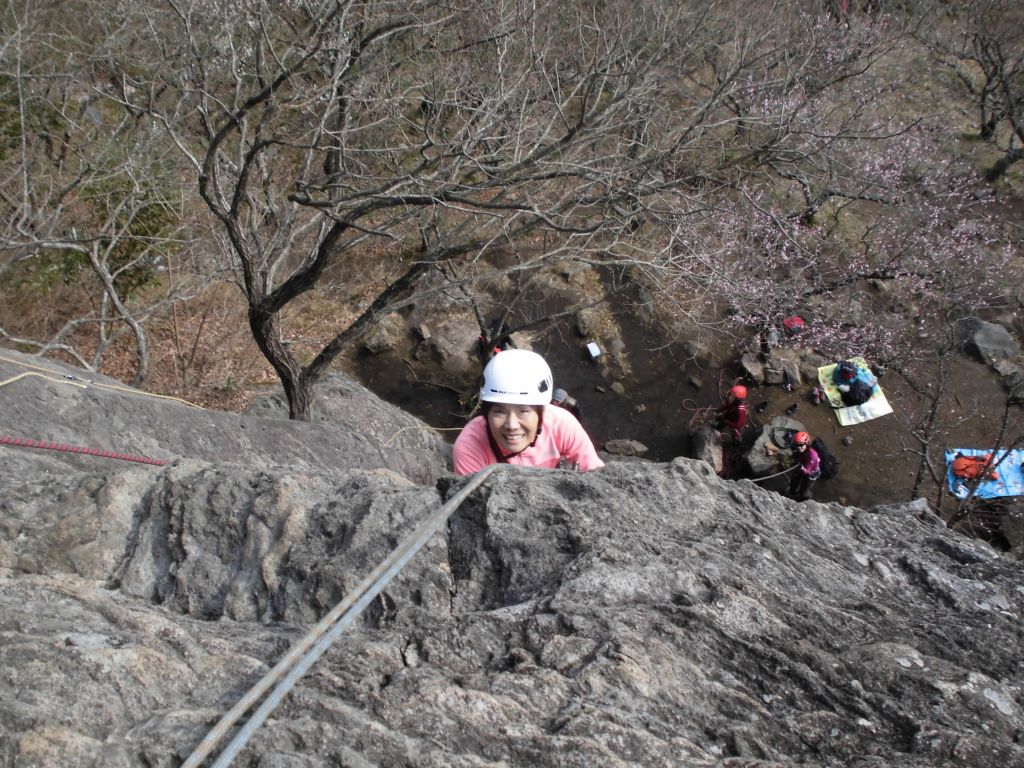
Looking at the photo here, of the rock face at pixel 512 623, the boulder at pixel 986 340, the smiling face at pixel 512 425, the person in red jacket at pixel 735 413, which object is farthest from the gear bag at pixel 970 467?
the smiling face at pixel 512 425

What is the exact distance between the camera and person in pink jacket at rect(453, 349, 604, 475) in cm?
279

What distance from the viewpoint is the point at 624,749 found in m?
1.55

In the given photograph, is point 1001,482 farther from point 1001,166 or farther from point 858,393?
point 1001,166

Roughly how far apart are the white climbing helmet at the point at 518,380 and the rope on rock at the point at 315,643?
414mm

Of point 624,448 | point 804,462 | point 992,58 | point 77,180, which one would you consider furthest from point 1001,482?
point 77,180

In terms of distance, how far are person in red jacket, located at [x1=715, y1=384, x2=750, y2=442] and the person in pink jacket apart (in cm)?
876

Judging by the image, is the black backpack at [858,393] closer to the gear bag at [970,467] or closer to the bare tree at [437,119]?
the gear bag at [970,467]

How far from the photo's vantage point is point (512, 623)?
6.36ft

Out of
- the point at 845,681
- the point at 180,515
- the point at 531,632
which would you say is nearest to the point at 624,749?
the point at 531,632

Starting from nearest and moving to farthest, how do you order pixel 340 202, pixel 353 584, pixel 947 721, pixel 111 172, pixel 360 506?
pixel 947 721 < pixel 353 584 < pixel 360 506 < pixel 340 202 < pixel 111 172

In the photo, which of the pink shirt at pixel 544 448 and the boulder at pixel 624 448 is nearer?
the pink shirt at pixel 544 448

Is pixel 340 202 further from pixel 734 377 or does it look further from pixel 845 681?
pixel 734 377

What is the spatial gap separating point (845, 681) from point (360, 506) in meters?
1.59

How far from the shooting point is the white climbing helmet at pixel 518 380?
9.31ft
